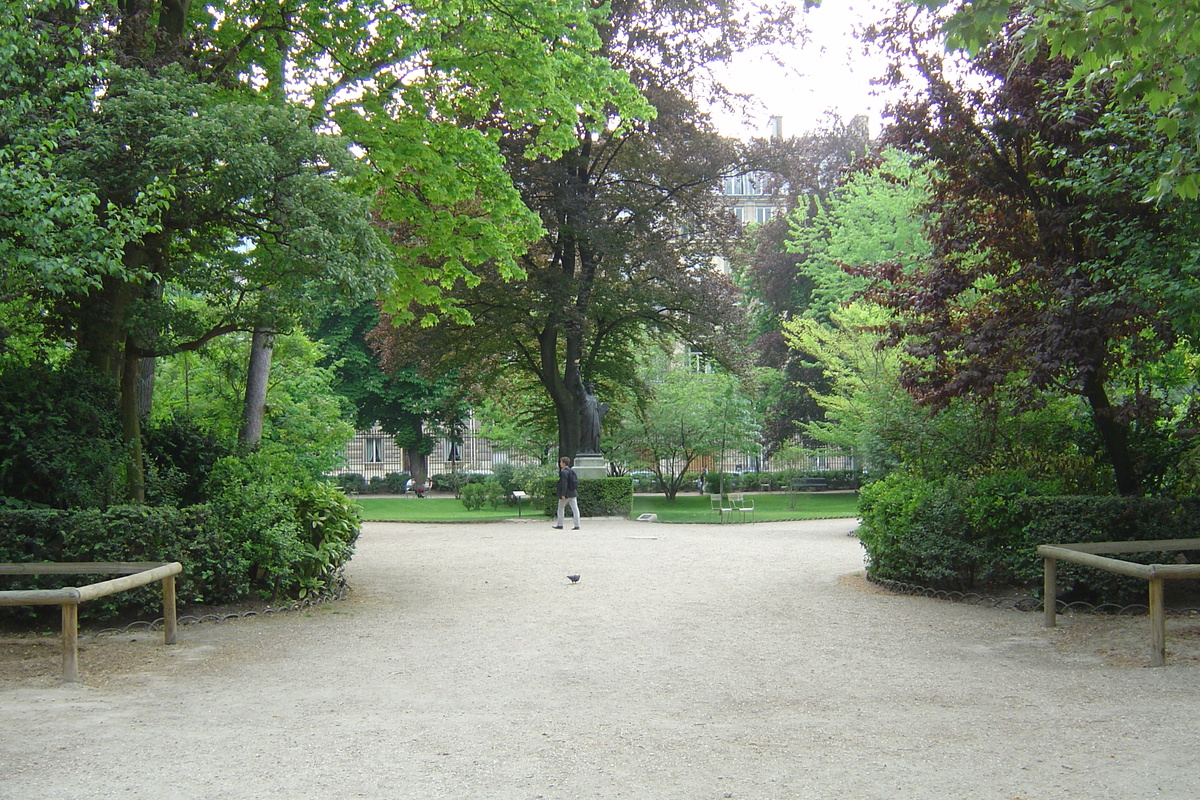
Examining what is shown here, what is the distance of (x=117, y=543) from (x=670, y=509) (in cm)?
2341

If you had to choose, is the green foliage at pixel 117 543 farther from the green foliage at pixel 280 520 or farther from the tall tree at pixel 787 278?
the tall tree at pixel 787 278

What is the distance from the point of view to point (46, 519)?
888 centimetres

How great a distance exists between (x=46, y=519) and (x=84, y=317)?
2536 mm

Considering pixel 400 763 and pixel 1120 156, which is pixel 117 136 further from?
pixel 1120 156

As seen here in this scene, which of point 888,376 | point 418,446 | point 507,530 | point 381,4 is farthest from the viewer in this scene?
point 418,446

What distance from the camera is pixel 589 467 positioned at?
87.1ft

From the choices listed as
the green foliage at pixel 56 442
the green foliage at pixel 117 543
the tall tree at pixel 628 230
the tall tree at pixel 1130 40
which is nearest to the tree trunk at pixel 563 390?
the tall tree at pixel 628 230

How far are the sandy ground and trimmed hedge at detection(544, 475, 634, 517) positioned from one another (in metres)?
14.4

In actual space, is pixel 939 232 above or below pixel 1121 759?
above

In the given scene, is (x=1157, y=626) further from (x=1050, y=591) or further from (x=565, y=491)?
(x=565, y=491)

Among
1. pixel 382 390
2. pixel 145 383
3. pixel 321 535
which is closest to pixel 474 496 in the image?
pixel 382 390

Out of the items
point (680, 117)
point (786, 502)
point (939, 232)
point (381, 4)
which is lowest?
point (786, 502)

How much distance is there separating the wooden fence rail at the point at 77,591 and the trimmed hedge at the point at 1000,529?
7.43m

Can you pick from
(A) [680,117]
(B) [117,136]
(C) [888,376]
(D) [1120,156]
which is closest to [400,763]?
(B) [117,136]
